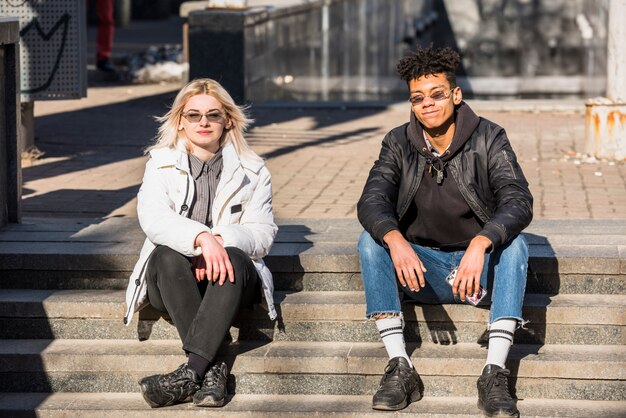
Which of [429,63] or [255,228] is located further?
[255,228]

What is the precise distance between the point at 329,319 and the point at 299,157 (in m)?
4.40

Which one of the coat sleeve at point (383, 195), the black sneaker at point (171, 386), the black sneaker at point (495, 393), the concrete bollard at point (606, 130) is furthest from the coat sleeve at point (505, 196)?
the concrete bollard at point (606, 130)

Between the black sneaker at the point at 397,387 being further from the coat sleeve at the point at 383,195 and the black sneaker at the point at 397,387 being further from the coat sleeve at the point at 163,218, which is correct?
the coat sleeve at the point at 163,218

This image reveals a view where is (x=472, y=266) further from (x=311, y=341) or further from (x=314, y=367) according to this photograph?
(x=311, y=341)

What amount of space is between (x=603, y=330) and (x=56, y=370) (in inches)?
92.9

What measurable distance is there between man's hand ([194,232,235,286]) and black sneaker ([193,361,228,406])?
36 cm

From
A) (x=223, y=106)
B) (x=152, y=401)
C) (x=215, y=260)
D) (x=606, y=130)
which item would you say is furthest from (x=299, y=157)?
(x=152, y=401)

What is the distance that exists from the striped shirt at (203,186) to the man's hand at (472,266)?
45.5 inches

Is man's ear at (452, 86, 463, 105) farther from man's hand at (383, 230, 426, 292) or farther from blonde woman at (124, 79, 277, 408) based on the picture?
blonde woman at (124, 79, 277, 408)

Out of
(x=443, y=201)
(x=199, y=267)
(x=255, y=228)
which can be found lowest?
(x=199, y=267)

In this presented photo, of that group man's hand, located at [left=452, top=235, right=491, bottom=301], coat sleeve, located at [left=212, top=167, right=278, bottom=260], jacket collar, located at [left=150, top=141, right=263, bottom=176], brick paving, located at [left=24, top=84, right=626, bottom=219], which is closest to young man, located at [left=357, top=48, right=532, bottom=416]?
man's hand, located at [left=452, top=235, right=491, bottom=301]

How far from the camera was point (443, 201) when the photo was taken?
5336 mm

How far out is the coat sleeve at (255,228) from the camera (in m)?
5.38

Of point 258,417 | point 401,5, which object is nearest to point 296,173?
point 258,417
